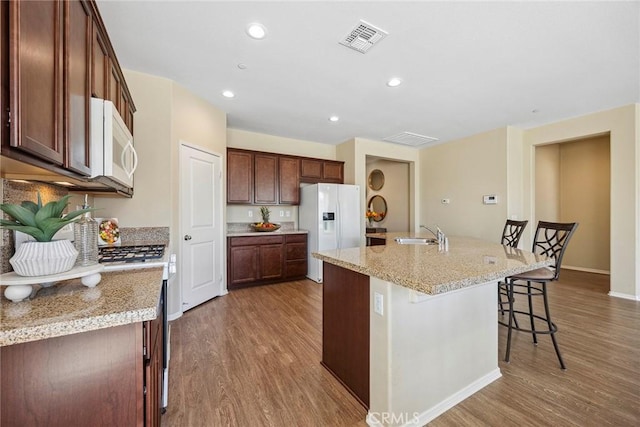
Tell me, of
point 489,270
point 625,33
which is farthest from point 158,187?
point 625,33

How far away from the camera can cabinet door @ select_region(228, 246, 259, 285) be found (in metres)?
3.95

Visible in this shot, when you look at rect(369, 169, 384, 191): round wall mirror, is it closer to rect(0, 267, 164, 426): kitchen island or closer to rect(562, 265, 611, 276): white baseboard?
rect(562, 265, 611, 276): white baseboard

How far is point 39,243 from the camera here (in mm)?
1015

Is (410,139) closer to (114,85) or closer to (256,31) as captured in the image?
(256,31)

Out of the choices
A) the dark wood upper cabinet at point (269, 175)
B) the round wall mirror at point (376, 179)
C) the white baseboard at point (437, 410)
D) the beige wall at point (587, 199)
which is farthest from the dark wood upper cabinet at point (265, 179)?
the beige wall at point (587, 199)

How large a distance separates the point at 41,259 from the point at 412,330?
1.72m

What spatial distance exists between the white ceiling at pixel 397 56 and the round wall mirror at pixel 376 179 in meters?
2.89

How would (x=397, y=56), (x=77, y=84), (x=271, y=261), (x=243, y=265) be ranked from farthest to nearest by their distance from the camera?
(x=271, y=261) < (x=243, y=265) < (x=397, y=56) < (x=77, y=84)

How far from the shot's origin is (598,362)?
6.69 feet

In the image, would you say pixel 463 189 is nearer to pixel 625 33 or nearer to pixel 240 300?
pixel 625 33

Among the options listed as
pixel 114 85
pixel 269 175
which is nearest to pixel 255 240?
pixel 269 175

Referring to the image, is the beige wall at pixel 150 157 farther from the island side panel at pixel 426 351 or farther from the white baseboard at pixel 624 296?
the white baseboard at pixel 624 296

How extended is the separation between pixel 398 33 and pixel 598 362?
301 cm

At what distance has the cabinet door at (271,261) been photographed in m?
4.19
